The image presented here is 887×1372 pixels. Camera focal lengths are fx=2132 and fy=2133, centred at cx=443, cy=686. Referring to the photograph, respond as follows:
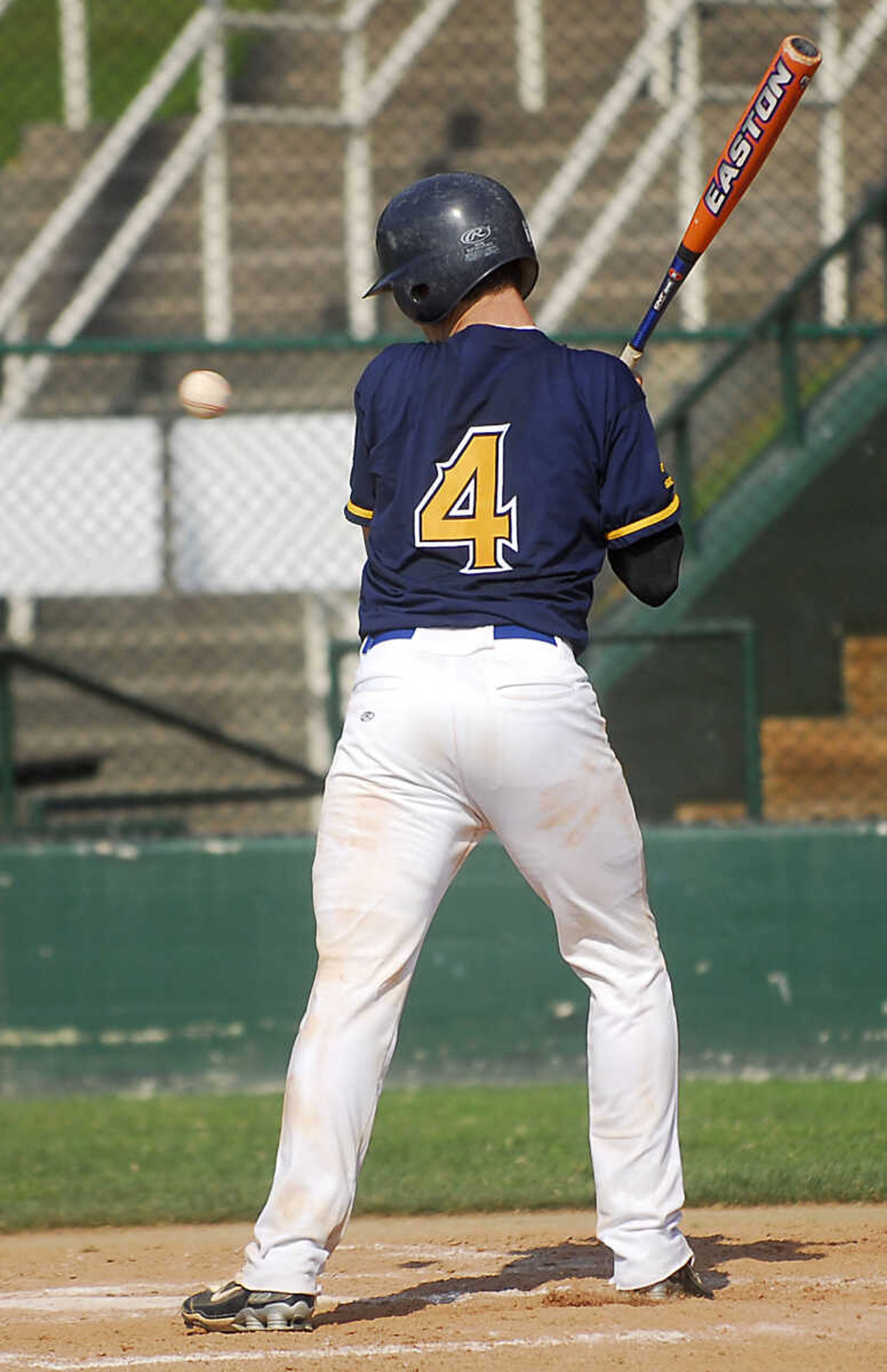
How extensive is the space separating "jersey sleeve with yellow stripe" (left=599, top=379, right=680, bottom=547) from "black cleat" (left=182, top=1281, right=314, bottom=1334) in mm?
1482

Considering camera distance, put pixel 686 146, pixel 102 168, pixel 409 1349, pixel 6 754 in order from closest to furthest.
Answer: pixel 409 1349
pixel 6 754
pixel 686 146
pixel 102 168

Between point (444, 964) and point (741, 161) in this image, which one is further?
point (444, 964)

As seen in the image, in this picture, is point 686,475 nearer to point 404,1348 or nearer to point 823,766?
point 823,766

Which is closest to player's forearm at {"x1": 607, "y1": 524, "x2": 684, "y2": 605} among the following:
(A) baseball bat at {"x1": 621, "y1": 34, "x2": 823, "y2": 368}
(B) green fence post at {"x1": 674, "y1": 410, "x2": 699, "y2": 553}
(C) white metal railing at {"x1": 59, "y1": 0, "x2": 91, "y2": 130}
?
(A) baseball bat at {"x1": 621, "y1": 34, "x2": 823, "y2": 368}

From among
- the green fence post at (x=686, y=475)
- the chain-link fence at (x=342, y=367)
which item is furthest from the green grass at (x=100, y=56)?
the green fence post at (x=686, y=475)

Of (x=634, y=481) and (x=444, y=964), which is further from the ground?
(x=634, y=481)

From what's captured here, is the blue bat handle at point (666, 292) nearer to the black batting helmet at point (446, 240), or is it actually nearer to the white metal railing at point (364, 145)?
the black batting helmet at point (446, 240)

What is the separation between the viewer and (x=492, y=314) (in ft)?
13.0

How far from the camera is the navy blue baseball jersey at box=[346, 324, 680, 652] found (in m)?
3.82

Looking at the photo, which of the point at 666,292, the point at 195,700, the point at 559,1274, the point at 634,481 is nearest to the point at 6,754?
the point at 195,700

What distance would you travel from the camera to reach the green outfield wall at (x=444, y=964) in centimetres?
713

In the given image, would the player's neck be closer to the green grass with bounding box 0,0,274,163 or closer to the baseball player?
the baseball player

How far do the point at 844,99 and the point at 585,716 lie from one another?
7272 mm

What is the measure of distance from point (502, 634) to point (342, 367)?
6337 millimetres
